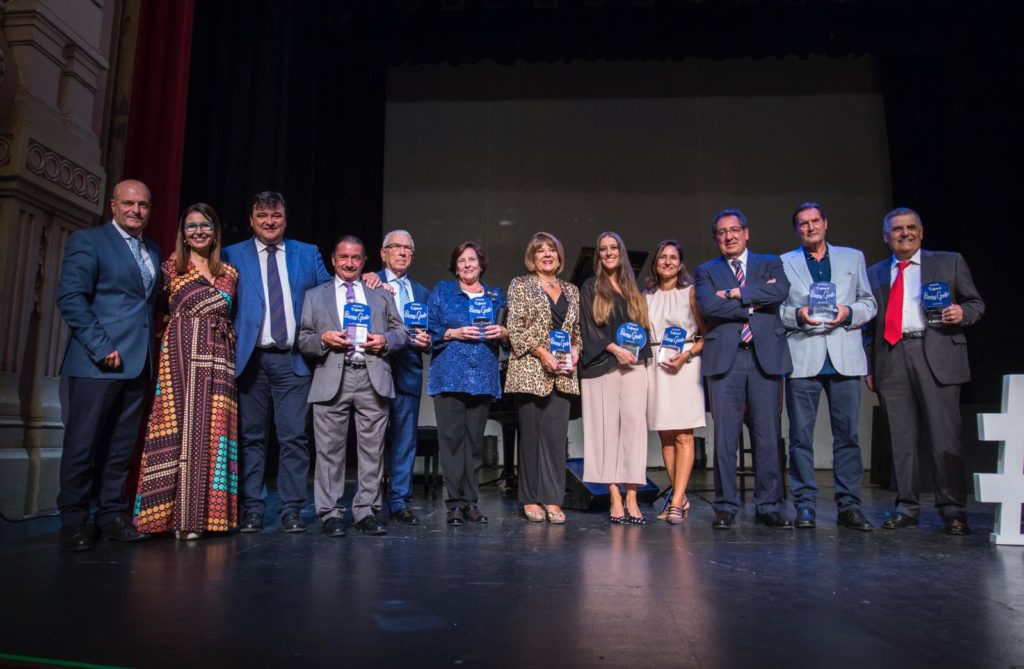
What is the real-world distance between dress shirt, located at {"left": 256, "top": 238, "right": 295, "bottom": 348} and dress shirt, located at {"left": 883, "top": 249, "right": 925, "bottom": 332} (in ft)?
9.57

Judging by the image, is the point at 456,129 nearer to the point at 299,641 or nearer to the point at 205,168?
the point at 205,168

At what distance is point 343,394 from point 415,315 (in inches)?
19.3

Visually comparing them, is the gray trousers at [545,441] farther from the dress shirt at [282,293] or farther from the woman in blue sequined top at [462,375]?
the dress shirt at [282,293]

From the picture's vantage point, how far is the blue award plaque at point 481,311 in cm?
344

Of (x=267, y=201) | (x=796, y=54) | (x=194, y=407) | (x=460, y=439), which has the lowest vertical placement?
(x=460, y=439)

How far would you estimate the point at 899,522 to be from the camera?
3.42 m

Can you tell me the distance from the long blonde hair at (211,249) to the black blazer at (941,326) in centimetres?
315

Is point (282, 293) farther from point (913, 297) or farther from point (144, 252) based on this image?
point (913, 297)

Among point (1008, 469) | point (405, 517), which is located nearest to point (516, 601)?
point (405, 517)

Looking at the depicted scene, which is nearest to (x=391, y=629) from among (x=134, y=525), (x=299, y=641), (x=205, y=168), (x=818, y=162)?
(x=299, y=641)

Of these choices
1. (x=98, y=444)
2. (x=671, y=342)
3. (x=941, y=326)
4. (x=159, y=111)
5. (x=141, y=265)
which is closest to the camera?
(x=98, y=444)

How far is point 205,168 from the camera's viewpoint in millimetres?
5852

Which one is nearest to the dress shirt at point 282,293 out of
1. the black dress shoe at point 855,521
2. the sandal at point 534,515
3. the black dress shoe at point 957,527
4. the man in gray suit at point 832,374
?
the sandal at point 534,515

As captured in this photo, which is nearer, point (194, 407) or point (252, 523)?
point (194, 407)
